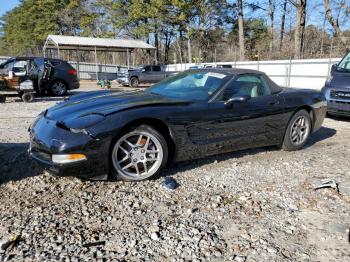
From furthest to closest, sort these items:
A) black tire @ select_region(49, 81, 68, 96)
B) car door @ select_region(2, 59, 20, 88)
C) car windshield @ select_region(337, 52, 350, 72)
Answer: black tire @ select_region(49, 81, 68, 96) < car door @ select_region(2, 59, 20, 88) < car windshield @ select_region(337, 52, 350, 72)

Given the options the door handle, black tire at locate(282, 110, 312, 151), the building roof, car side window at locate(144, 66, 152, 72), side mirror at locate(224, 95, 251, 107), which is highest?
the building roof

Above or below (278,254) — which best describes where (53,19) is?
above

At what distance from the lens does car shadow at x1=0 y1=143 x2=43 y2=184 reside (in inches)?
157

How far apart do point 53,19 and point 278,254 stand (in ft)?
155

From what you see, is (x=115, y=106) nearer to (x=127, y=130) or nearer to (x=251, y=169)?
(x=127, y=130)

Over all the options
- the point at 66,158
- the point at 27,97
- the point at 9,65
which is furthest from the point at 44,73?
the point at 66,158

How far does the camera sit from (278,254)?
257 cm

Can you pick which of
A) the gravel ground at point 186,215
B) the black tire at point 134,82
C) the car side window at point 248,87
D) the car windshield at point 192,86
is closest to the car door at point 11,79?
the gravel ground at point 186,215

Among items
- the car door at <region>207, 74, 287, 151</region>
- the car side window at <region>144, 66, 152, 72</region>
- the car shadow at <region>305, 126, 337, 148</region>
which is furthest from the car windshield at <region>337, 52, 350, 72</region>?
the car side window at <region>144, 66, 152, 72</region>

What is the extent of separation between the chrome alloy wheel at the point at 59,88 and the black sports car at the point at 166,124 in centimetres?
947

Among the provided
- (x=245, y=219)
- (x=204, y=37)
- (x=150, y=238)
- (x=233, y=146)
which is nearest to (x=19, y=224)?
(x=150, y=238)

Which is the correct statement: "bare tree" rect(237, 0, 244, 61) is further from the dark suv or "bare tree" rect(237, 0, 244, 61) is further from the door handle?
the door handle

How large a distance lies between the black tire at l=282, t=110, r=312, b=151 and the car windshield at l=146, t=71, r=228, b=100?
1444 mm

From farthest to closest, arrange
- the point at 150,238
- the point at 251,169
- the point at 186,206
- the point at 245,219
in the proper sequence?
the point at 251,169 → the point at 186,206 → the point at 245,219 → the point at 150,238
